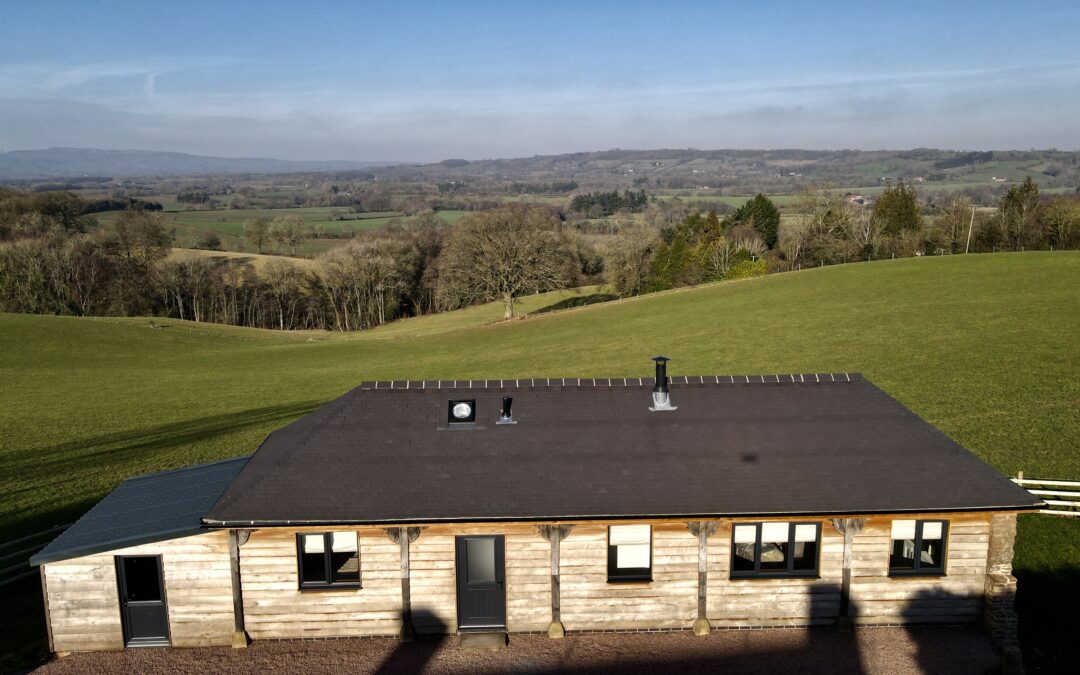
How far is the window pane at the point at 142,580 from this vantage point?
49.3 feet

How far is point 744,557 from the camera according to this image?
1574 cm

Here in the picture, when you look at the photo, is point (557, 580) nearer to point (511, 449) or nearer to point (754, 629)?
point (511, 449)

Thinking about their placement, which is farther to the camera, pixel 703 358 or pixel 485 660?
pixel 703 358

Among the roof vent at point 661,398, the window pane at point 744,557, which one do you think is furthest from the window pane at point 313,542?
the window pane at point 744,557

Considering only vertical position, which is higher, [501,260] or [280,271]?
[501,260]

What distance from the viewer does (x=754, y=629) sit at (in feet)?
51.3

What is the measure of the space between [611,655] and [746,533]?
3667 mm

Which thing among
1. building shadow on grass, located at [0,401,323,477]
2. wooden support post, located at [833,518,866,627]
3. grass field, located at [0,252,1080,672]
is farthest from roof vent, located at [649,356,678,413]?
building shadow on grass, located at [0,401,323,477]

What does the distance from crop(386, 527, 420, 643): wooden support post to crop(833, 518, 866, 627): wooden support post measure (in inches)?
336

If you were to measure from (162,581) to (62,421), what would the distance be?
27.0 m

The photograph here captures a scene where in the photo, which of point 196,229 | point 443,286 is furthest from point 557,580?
point 196,229

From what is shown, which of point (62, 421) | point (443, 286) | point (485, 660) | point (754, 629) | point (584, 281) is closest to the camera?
point (485, 660)

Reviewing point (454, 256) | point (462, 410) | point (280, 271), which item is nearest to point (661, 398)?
point (462, 410)

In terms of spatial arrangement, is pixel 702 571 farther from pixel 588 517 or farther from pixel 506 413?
pixel 506 413
